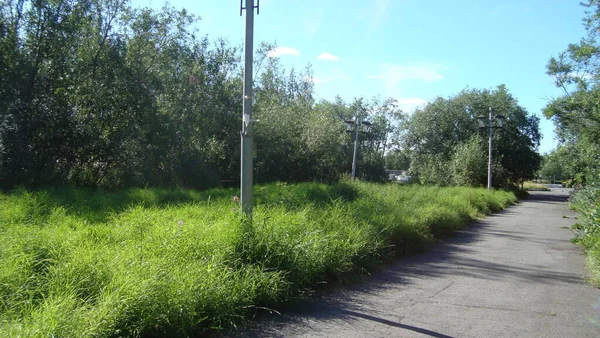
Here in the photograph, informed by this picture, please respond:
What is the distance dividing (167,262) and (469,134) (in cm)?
3815

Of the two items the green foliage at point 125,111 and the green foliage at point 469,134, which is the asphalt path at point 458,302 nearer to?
the green foliage at point 125,111

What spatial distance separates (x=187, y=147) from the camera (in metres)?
21.1

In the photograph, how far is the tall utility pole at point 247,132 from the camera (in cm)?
630

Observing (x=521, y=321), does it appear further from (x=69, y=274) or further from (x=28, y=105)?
(x=28, y=105)

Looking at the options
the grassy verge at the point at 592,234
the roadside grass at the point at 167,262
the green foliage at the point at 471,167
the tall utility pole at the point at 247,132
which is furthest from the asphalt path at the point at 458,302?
the green foliage at the point at 471,167

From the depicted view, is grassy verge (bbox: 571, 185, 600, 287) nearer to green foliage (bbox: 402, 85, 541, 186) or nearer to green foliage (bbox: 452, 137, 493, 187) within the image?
green foliage (bbox: 452, 137, 493, 187)

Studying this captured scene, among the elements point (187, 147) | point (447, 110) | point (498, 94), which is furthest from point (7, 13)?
point (498, 94)

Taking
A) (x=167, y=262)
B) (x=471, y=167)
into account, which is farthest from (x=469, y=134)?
(x=167, y=262)

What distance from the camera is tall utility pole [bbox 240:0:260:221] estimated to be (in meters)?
6.30

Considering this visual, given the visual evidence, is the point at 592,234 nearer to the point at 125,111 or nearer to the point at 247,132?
the point at 247,132

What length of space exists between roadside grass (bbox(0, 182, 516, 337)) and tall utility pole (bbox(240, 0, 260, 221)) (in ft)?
1.01

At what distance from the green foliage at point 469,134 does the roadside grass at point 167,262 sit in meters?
29.3

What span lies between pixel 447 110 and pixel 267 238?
37411mm

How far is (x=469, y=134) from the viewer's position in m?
39.1
